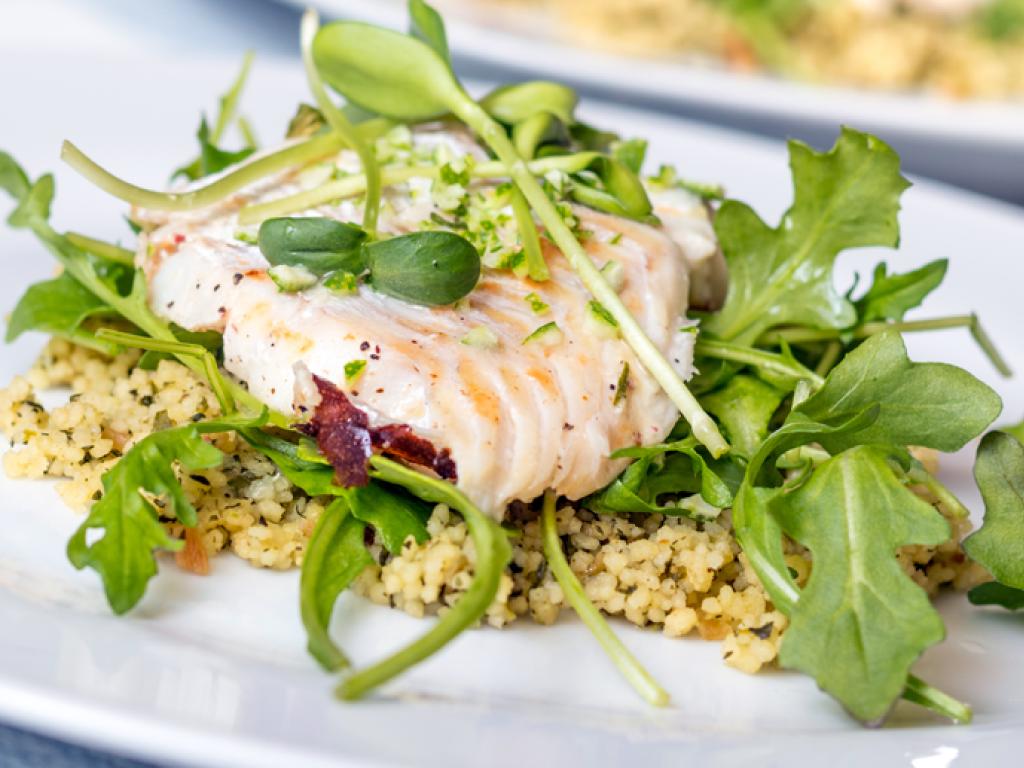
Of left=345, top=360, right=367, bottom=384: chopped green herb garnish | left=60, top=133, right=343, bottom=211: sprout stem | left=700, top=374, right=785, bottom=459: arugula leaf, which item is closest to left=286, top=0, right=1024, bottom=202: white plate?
left=60, top=133, right=343, bottom=211: sprout stem

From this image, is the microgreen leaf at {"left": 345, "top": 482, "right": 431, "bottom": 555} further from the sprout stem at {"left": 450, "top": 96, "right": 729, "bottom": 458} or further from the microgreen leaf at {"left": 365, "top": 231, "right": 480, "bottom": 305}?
the sprout stem at {"left": 450, "top": 96, "right": 729, "bottom": 458}

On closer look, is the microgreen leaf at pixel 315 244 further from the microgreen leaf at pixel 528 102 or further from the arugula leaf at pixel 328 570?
the microgreen leaf at pixel 528 102

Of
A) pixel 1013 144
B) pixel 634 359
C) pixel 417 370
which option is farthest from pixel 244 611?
pixel 1013 144

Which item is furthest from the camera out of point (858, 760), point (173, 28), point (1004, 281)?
point (173, 28)

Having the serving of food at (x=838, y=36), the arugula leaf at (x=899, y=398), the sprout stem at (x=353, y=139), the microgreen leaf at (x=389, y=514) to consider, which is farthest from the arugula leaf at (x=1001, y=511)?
the serving of food at (x=838, y=36)

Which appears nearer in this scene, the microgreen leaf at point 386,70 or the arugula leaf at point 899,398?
the arugula leaf at point 899,398

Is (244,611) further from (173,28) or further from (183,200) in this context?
(173,28)
